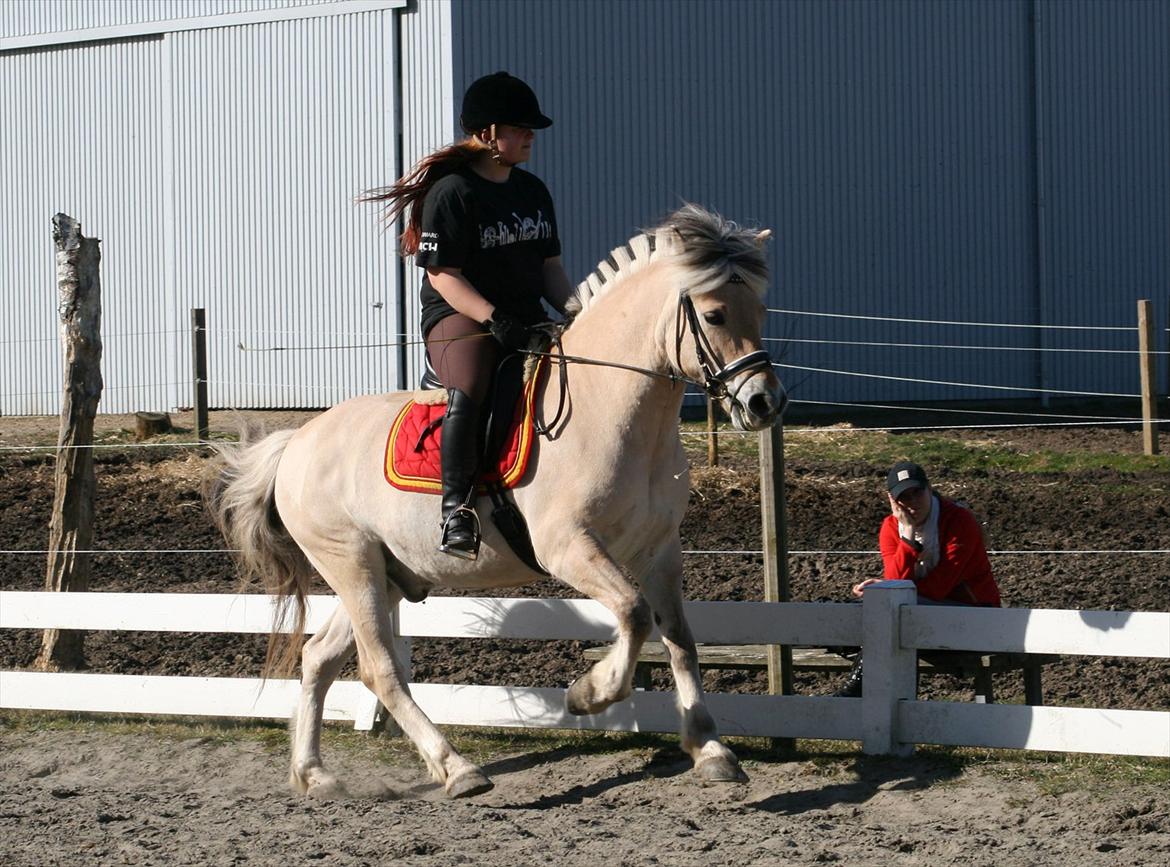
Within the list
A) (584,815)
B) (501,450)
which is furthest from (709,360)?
(584,815)

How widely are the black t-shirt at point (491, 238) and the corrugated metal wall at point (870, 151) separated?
45.4 feet

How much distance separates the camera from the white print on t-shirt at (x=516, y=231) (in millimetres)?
5992

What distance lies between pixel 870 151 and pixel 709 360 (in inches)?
693

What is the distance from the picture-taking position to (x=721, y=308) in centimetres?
529

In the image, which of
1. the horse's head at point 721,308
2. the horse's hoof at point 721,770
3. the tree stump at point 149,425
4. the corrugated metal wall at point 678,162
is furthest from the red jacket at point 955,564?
the corrugated metal wall at point 678,162

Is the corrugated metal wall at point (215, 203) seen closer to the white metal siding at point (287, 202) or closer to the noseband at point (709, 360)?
the white metal siding at point (287, 202)

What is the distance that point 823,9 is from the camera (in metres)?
21.6

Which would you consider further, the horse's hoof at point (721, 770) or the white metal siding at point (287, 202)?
the white metal siding at point (287, 202)

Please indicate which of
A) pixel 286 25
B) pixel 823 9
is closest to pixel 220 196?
pixel 286 25

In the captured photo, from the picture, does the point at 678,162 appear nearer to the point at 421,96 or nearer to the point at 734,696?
the point at 421,96

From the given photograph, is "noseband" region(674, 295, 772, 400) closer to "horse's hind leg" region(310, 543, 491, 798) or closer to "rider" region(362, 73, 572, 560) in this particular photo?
"rider" region(362, 73, 572, 560)

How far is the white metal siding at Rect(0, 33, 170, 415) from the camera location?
70.3 ft

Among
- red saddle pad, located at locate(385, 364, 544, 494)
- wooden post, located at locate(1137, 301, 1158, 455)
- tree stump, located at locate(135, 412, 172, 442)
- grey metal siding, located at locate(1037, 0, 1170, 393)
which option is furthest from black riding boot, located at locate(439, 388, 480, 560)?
grey metal siding, located at locate(1037, 0, 1170, 393)

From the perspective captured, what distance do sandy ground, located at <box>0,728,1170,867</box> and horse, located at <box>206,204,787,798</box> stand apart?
0.85 feet
